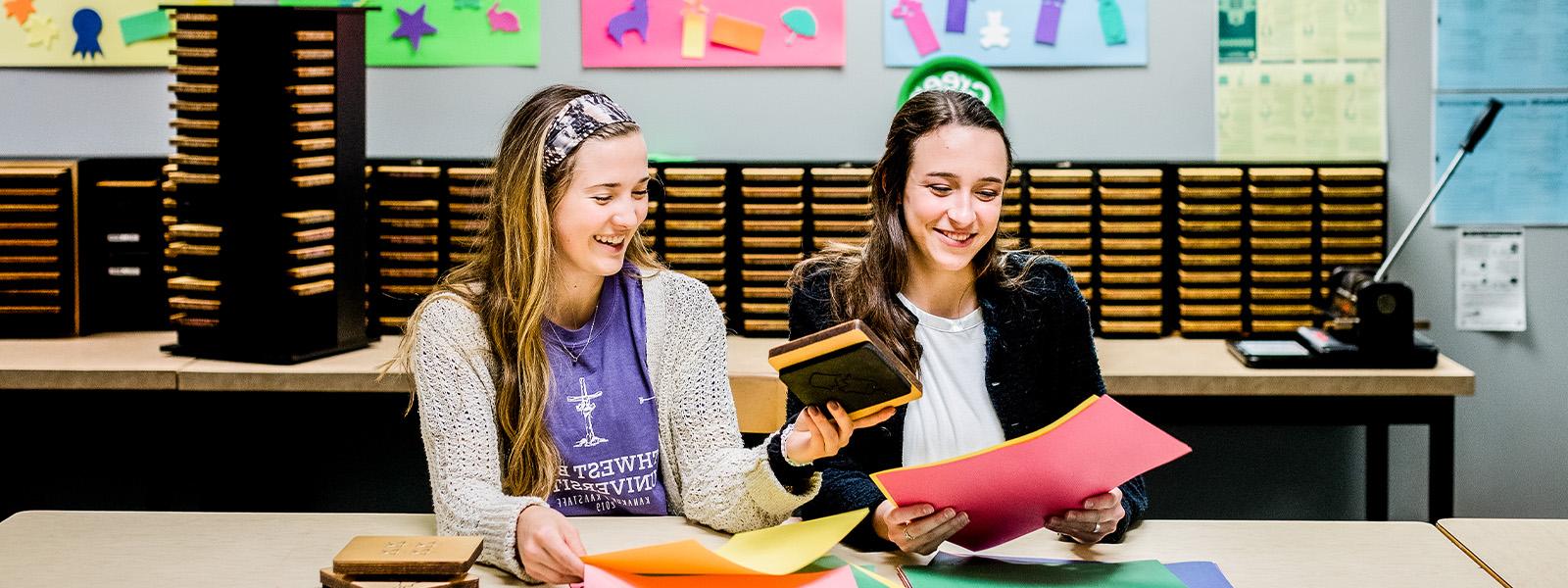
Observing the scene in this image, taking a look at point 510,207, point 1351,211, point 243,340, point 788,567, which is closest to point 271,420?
point 243,340

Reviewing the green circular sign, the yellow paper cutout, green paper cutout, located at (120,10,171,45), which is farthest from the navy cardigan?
green paper cutout, located at (120,10,171,45)

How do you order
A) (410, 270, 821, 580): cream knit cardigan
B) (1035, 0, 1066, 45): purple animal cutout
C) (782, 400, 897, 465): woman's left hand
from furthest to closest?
(1035, 0, 1066, 45): purple animal cutout
(410, 270, 821, 580): cream knit cardigan
(782, 400, 897, 465): woman's left hand

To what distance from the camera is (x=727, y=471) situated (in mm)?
1479

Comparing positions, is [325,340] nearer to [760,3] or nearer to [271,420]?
[271,420]

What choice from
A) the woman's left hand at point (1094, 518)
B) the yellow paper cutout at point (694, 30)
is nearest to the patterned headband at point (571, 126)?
the woman's left hand at point (1094, 518)

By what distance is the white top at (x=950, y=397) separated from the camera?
1713 mm

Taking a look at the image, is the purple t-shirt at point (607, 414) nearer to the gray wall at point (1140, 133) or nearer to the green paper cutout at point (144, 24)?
the gray wall at point (1140, 133)

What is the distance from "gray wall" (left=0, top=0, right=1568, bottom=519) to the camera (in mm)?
2832

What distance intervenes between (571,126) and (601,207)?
11cm

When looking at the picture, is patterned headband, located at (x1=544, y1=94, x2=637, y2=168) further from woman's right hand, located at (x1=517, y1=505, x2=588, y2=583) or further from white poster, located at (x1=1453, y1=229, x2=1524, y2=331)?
white poster, located at (x1=1453, y1=229, x2=1524, y2=331)

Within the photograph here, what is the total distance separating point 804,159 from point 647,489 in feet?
4.03

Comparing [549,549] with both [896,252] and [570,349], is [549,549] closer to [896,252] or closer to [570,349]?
[570,349]

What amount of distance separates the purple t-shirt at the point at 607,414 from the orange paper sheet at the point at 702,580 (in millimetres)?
371

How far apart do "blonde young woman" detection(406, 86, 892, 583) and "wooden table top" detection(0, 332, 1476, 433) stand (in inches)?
28.0
